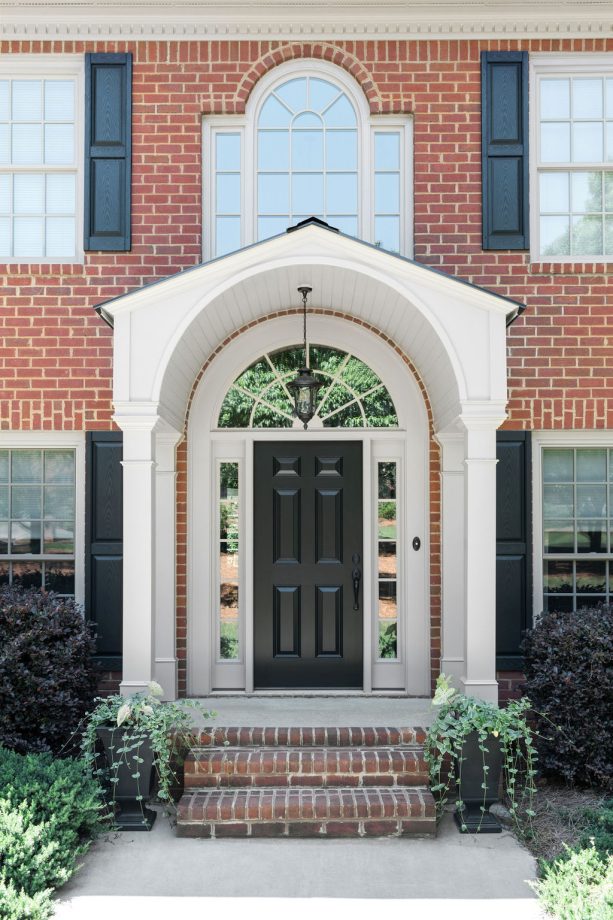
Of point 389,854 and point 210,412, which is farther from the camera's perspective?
point 210,412

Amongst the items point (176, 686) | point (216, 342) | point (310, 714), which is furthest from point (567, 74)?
point (176, 686)

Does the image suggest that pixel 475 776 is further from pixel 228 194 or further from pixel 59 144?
pixel 59 144

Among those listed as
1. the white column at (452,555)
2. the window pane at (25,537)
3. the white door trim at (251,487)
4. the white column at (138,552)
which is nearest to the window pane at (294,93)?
the white door trim at (251,487)

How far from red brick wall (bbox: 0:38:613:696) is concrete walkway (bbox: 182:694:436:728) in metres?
0.53

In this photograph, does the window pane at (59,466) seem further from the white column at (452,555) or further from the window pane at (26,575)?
the white column at (452,555)

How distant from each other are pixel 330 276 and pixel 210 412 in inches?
65.2

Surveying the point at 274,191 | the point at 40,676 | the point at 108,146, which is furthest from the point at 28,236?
the point at 40,676

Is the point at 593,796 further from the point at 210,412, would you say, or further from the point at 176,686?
the point at 210,412

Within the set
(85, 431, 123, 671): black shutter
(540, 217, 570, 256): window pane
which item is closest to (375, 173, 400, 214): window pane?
(540, 217, 570, 256): window pane

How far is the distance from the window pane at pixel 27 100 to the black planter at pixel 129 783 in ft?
16.5

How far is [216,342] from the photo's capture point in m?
6.51

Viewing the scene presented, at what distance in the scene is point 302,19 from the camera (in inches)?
253

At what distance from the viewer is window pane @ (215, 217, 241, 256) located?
6562mm

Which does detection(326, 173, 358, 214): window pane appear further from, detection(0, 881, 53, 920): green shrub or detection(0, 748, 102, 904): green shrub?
detection(0, 881, 53, 920): green shrub
